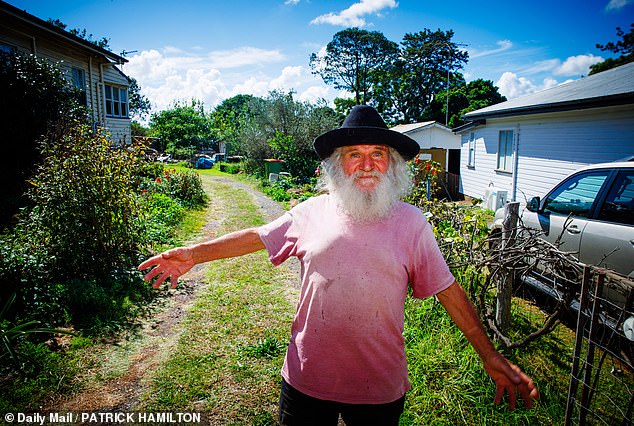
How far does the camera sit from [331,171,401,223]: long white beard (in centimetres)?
188

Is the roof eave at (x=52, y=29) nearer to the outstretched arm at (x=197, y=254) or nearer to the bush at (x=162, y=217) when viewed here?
the bush at (x=162, y=217)

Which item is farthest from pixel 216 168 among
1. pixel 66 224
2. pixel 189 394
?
pixel 189 394

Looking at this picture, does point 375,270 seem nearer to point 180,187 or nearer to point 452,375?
point 452,375

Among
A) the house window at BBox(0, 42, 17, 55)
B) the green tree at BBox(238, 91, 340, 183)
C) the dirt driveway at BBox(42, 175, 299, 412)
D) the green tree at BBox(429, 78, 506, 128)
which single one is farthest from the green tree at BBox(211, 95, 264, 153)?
the dirt driveway at BBox(42, 175, 299, 412)

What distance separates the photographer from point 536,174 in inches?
460

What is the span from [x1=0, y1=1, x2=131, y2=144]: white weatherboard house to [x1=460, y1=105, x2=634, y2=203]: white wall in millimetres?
11552

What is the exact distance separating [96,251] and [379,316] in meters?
5.03

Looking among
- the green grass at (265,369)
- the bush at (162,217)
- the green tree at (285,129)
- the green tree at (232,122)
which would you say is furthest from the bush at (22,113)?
the green tree at (232,122)

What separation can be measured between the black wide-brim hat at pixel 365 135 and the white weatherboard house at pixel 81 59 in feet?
27.5

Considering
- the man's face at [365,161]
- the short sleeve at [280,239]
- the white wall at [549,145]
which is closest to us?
the short sleeve at [280,239]

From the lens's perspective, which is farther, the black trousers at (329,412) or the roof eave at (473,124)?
the roof eave at (473,124)

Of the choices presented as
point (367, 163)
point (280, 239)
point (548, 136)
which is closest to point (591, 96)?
point (548, 136)

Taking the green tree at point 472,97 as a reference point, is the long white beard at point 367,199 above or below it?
below

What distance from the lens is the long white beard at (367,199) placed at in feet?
6.18
